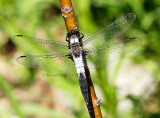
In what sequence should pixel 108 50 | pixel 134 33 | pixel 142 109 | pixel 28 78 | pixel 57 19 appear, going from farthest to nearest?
pixel 57 19 < pixel 28 78 < pixel 134 33 < pixel 142 109 < pixel 108 50

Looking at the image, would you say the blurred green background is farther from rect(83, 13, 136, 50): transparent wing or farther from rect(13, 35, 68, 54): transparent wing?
rect(83, 13, 136, 50): transparent wing

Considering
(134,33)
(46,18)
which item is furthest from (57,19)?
(134,33)

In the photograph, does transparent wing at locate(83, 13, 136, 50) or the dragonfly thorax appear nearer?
the dragonfly thorax

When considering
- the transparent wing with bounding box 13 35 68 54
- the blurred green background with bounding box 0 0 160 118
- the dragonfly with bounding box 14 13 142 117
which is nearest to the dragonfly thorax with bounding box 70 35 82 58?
the dragonfly with bounding box 14 13 142 117

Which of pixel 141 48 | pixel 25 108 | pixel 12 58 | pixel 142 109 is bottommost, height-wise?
pixel 142 109

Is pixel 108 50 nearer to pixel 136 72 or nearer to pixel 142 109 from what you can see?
pixel 142 109

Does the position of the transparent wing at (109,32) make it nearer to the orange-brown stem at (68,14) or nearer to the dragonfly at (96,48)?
the dragonfly at (96,48)

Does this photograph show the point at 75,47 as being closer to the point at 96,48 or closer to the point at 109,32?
the point at 96,48
